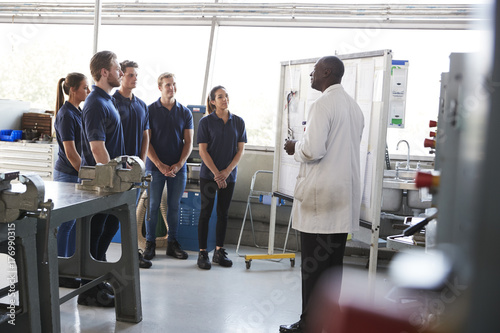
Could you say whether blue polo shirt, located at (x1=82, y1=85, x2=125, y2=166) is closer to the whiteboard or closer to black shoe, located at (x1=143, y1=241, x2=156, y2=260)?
black shoe, located at (x1=143, y1=241, x2=156, y2=260)

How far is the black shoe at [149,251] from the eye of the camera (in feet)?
13.7

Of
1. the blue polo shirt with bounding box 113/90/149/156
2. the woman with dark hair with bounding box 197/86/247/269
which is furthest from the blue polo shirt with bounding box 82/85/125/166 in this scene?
the woman with dark hair with bounding box 197/86/247/269

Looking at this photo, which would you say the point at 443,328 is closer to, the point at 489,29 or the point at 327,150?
the point at 489,29

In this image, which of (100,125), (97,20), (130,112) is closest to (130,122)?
(130,112)

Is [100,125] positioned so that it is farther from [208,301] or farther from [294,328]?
[294,328]

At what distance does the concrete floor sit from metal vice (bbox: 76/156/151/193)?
791 millimetres

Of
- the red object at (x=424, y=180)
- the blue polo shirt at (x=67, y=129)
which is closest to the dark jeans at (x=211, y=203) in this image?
the blue polo shirt at (x=67, y=129)

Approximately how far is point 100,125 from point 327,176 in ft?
4.52

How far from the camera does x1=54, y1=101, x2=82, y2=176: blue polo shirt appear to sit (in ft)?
10.6

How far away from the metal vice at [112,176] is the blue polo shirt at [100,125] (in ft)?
1.23

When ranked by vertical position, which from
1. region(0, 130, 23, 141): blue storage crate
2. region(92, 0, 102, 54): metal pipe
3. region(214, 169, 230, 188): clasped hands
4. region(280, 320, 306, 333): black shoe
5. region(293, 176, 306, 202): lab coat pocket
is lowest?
region(280, 320, 306, 333): black shoe

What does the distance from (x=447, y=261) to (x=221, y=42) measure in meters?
5.23

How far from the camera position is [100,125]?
2.97 m

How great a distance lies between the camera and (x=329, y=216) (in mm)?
2535
